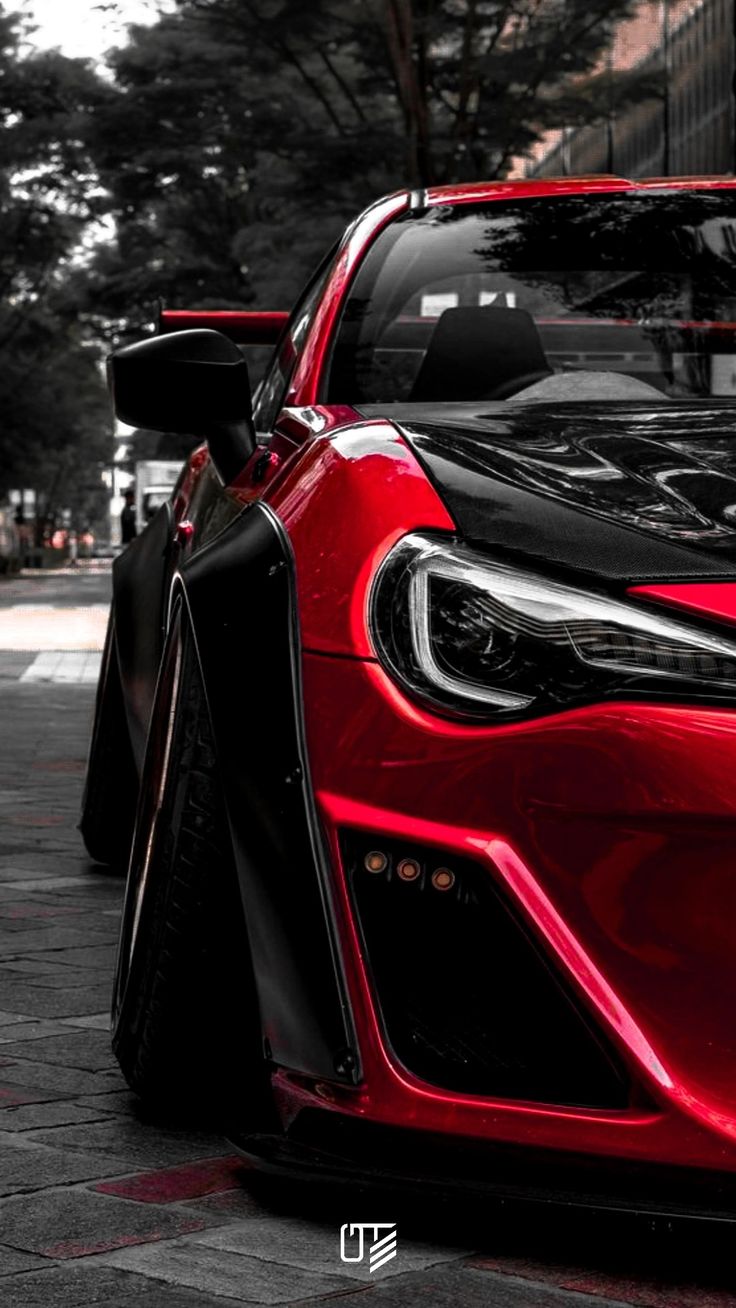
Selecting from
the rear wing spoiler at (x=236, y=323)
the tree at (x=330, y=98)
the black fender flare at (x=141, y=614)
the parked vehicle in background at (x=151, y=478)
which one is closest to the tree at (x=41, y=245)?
the tree at (x=330, y=98)

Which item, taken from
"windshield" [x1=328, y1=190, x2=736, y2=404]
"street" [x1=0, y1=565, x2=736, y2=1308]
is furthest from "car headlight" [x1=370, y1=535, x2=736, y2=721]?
"windshield" [x1=328, y1=190, x2=736, y2=404]

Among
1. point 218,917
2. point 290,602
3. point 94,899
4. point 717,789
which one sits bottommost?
point 94,899

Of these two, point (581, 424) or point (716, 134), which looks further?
point (716, 134)

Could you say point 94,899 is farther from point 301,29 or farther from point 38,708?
point 301,29

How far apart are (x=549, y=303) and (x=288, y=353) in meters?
0.54

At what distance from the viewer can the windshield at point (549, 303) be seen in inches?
151

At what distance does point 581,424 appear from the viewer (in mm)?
3000

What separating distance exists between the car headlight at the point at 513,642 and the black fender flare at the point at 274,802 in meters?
0.16

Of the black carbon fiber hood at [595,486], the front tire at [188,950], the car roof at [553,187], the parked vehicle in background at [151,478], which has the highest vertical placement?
the car roof at [553,187]

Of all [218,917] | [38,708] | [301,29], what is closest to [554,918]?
[218,917]

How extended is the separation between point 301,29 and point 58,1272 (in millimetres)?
19274

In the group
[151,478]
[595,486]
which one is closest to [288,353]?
[595,486]
